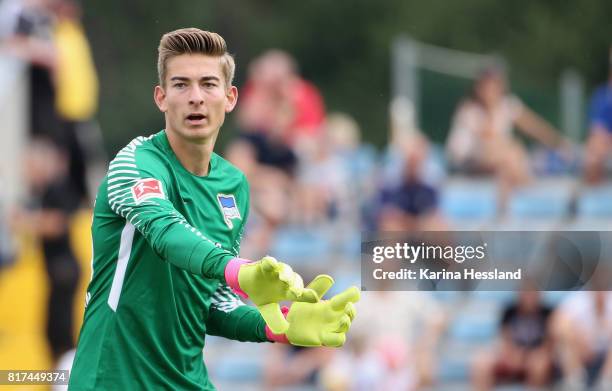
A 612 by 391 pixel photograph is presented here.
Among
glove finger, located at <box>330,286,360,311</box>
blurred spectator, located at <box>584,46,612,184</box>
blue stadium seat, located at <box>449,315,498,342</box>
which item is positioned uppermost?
blurred spectator, located at <box>584,46,612,184</box>

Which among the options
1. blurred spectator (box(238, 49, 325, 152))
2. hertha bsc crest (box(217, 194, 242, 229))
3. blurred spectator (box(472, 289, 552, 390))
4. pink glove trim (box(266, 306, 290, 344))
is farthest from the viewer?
blurred spectator (box(238, 49, 325, 152))

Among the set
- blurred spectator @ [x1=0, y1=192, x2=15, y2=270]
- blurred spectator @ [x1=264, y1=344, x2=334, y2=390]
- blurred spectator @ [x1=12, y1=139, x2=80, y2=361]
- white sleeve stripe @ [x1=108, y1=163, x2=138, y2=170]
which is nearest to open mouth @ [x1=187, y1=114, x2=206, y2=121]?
white sleeve stripe @ [x1=108, y1=163, x2=138, y2=170]

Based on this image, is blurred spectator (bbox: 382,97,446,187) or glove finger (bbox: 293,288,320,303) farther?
blurred spectator (bbox: 382,97,446,187)

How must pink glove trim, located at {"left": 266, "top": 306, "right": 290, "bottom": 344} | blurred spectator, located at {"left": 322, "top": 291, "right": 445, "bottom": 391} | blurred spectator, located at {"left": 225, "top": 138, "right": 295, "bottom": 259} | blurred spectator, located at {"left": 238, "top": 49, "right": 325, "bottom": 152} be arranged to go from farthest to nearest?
1. blurred spectator, located at {"left": 238, "top": 49, "right": 325, "bottom": 152}
2. blurred spectator, located at {"left": 225, "top": 138, "right": 295, "bottom": 259}
3. blurred spectator, located at {"left": 322, "top": 291, "right": 445, "bottom": 391}
4. pink glove trim, located at {"left": 266, "top": 306, "right": 290, "bottom": 344}

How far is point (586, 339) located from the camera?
8.34 meters

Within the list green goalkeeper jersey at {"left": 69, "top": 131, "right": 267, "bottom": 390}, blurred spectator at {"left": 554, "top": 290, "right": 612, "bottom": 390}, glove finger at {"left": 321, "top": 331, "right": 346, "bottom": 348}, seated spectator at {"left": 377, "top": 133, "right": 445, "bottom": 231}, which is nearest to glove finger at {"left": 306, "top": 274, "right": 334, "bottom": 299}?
glove finger at {"left": 321, "top": 331, "right": 346, "bottom": 348}

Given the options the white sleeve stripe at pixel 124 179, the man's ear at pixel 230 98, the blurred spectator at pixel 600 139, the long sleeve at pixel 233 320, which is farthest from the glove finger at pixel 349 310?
the blurred spectator at pixel 600 139

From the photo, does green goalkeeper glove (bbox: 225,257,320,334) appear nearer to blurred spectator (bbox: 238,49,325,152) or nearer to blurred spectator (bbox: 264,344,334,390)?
blurred spectator (bbox: 264,344,334,390)

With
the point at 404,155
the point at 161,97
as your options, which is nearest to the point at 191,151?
the point at 161,97

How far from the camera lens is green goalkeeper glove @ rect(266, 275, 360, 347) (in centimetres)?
322

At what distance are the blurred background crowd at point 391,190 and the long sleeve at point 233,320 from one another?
494 cm

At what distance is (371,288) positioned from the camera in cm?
860

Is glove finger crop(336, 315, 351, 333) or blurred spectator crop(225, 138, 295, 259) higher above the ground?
blurred spectator crop(225, 138, 295, 259)

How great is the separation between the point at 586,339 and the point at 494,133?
8.40 ft
